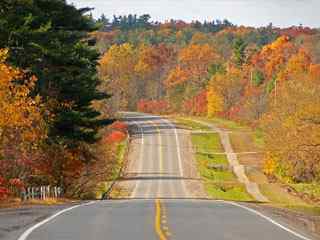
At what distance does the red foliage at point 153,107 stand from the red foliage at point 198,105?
801 cm

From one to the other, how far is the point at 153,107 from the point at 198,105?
1582 centimetres

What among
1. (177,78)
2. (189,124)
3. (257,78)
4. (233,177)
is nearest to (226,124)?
(189,124)

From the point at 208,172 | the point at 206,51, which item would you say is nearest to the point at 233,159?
the point at 208,172

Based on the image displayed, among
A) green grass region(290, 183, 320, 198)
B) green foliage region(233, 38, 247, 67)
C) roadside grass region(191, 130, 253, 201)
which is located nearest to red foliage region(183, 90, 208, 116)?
green foliage region(233, 38, 247, 67)

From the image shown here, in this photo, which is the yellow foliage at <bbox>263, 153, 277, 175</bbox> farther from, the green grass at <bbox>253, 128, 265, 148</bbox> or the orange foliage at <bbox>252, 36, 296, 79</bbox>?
the orange foliage at <bbox>252, 36, 296, 79</bbox>

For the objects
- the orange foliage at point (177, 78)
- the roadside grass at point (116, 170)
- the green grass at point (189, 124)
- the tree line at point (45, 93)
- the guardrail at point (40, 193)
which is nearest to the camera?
the guardrail at point (40, 193)

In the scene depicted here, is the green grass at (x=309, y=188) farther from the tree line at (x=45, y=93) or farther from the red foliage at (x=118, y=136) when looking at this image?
the red foliage at (x=118, y=136)

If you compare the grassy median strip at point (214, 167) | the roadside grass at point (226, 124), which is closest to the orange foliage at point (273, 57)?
the roadside grass at point (226, 124)

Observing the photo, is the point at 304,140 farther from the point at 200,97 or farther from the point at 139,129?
the point at 200,97

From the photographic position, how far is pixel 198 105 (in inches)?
6727

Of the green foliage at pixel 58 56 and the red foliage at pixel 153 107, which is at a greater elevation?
the green foliage at pixel 58 56

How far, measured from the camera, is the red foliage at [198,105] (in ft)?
554

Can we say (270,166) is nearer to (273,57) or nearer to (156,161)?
(156,161)

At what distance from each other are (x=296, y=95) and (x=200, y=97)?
322ft
